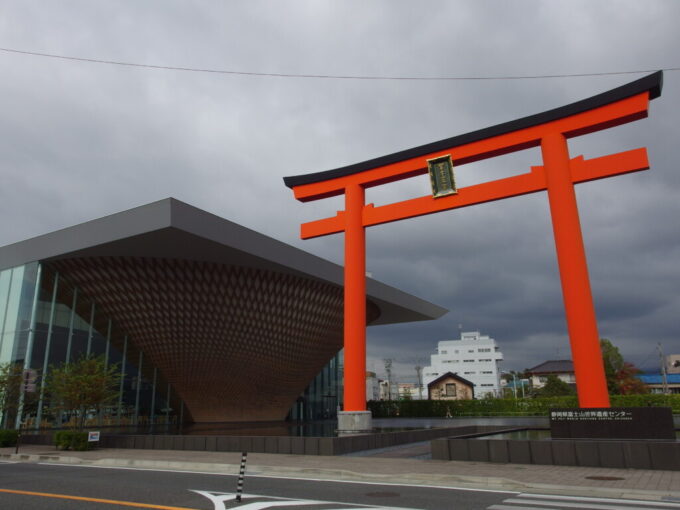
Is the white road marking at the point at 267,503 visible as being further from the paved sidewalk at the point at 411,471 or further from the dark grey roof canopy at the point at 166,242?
the dark grey roof canopy at the point at 166,242

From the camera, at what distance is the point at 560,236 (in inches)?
626

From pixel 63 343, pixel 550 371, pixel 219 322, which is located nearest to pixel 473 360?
pixel 550 371

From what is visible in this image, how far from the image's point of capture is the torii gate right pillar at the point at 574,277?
47.7 feet

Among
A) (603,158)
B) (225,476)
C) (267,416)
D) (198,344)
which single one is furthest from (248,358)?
(603,158)

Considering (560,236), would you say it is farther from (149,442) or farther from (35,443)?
(35,443)

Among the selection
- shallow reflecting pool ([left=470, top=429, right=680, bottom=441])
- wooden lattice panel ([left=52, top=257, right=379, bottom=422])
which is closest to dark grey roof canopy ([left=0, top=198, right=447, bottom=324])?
wooden lattice panel ([left=52, top=257, right=379, bottom=422])

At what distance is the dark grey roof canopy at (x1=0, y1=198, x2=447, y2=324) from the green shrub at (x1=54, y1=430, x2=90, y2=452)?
8.67m

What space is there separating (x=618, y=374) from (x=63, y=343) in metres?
48.7

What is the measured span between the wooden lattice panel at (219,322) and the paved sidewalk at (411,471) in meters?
12.2

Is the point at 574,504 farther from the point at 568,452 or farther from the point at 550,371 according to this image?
the point at 550,371

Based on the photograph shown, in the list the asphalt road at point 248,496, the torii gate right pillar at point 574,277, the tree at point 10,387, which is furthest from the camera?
the tree at point 10,387

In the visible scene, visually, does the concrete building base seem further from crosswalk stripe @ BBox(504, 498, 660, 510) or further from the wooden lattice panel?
the wooden lattice panel

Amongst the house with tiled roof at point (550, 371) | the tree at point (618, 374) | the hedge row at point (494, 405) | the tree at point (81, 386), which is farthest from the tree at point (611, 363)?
the house with tiled roof at point (550, 371)

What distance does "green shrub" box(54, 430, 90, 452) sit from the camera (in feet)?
58.4
